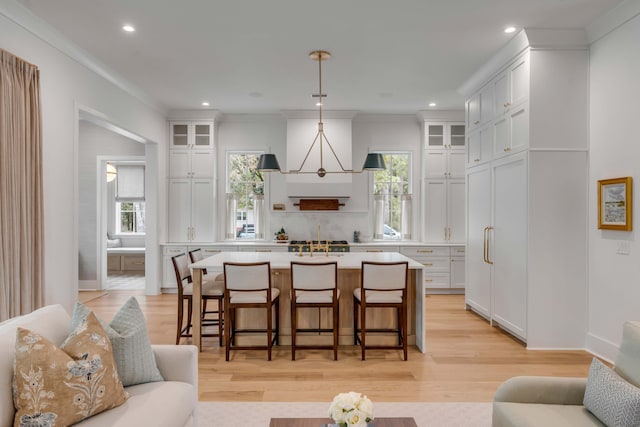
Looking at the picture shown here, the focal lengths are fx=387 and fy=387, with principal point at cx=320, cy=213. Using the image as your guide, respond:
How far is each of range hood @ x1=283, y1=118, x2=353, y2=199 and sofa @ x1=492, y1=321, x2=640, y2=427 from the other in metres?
4.81

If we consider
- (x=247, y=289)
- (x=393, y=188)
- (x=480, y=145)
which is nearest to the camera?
(x=247, y=289)

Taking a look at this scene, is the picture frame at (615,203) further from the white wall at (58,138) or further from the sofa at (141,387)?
the white wall at (58,138)

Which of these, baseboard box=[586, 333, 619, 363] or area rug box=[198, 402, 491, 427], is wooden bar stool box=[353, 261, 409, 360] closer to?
area rug box=[198, 402, 491, 427]

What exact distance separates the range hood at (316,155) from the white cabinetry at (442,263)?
1.57 meters

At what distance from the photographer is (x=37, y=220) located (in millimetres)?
3352

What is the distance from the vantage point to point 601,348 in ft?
11.5

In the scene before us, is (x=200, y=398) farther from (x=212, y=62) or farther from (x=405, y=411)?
(x=212, y=62)

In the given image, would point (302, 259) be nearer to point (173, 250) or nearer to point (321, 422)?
point (321, 422)

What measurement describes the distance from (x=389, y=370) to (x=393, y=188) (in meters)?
4.21

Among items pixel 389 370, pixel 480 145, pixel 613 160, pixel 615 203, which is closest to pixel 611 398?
pixel 389 370

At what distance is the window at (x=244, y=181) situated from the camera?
7.07 meters

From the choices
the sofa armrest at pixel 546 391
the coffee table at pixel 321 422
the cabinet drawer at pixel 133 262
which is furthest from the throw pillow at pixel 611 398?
the cabinet drawer at pixel 133 262

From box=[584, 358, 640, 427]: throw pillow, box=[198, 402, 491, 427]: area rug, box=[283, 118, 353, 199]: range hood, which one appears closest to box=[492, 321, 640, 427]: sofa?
box=[584, 358, 640, 427]: throw pillow

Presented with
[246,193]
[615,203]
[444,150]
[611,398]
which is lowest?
[611,398]
